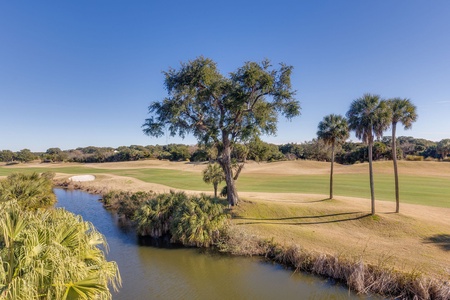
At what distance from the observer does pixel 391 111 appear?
18.2 m

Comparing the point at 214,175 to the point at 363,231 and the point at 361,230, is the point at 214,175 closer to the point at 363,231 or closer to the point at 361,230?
the point at 361,230

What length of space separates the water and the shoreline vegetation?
60 cm

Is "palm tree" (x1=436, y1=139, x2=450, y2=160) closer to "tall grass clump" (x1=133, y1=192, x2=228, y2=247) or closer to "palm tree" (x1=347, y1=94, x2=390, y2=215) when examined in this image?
"palm tree" (x1=347, y1=94, x2=390, y2=215)

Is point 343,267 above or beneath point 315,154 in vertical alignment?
beneath

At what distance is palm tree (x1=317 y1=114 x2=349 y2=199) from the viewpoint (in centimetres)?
2364

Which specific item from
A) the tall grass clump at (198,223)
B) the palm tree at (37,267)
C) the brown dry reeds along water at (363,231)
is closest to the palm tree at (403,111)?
the brown dry reeds along water at (363,231)

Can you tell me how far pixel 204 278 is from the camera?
1284cm

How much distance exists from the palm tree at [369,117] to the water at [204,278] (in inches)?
412

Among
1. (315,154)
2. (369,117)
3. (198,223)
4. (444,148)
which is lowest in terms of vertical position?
(198,223)

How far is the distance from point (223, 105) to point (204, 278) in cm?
1427

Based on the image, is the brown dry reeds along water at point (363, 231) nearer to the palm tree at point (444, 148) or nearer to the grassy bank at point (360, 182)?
the grassy bank at point (360, 182)

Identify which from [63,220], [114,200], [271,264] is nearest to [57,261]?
[63,220]

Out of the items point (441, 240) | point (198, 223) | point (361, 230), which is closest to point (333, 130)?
point (361, 230)

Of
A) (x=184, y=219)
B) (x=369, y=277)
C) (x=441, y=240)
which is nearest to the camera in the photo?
(x=369, y=277)
